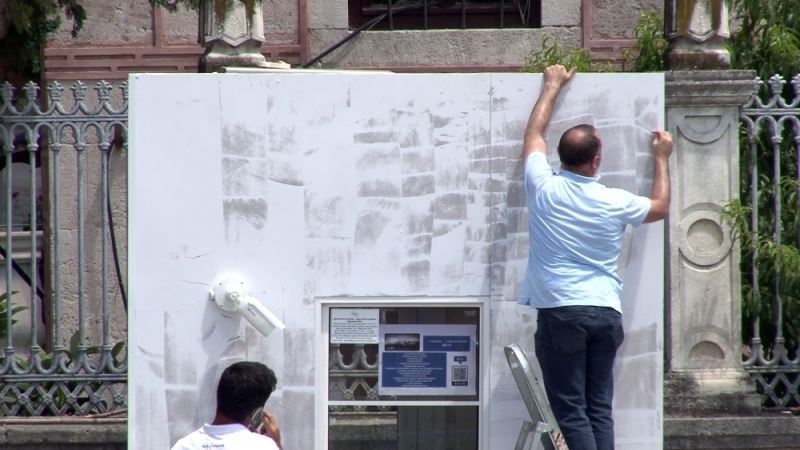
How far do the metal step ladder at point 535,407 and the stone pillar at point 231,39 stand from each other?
3.00 metres

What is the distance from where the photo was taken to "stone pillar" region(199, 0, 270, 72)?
24.3 ft

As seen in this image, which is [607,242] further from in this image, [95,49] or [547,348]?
[95,49]

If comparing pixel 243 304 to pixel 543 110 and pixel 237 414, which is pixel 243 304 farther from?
pixel 543 110

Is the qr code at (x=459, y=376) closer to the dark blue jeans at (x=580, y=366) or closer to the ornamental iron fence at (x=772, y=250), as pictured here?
the dark blue jeans at (x=580, y=366)

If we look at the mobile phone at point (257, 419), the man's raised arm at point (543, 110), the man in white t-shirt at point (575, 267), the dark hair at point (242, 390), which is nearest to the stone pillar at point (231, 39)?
the man's raised arm at point (543, 110)

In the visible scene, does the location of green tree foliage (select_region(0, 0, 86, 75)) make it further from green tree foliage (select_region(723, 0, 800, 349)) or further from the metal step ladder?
the metal step ladder

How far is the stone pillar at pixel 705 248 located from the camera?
686 centimetres

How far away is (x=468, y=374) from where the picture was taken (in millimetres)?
5473

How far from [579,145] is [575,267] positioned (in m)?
0.50

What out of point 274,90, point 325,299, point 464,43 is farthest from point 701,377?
point 464,43

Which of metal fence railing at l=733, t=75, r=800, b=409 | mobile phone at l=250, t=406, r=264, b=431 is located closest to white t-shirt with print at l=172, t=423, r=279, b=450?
mobile phone at l=250, t=406, r=264, b=431

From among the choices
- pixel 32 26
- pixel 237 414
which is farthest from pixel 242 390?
pixel 32 26

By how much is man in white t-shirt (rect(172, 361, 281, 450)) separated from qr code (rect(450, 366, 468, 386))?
3.35 feet

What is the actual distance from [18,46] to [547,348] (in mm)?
5880
